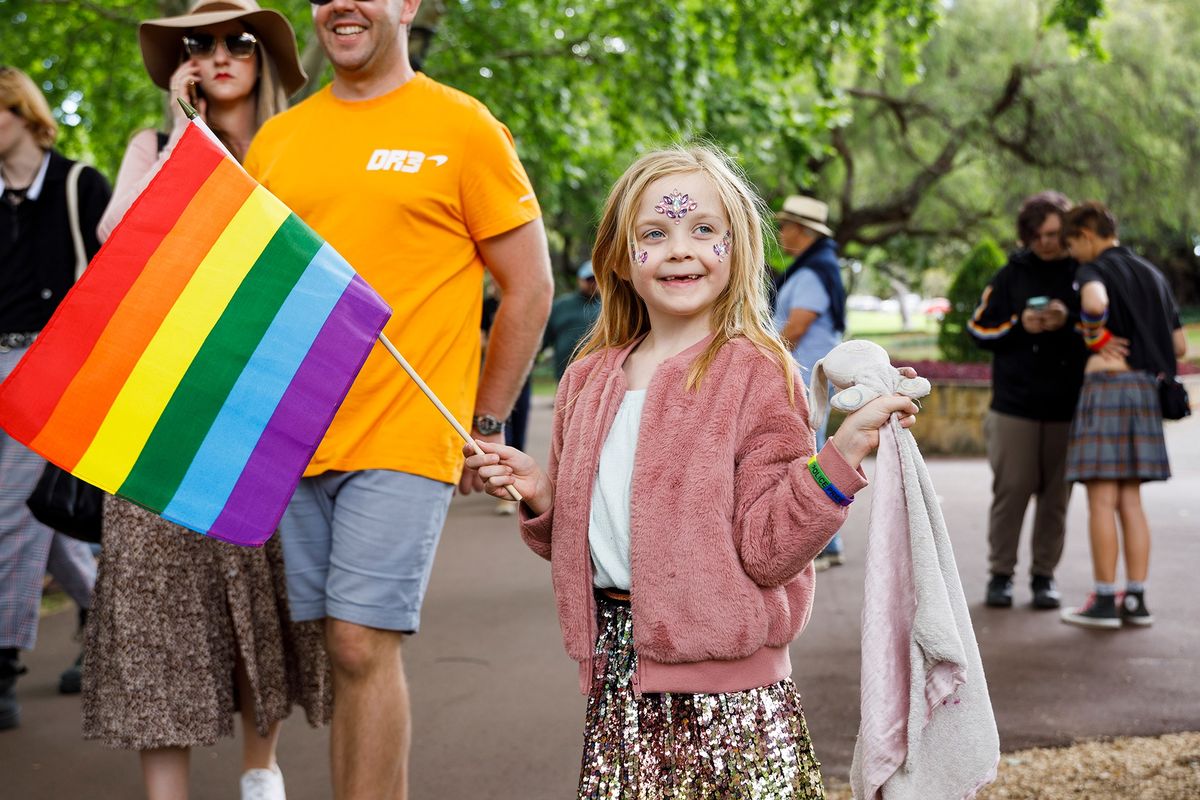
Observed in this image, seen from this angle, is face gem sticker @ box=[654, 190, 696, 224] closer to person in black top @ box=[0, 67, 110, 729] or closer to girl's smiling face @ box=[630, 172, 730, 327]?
girl's smiling face @ box=[630, 172, 730, 327]

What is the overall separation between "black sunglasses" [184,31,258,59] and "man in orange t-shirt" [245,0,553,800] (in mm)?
434

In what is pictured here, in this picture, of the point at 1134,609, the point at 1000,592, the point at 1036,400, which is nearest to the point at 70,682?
the point at 1000,592

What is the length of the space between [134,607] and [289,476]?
1.14 metres

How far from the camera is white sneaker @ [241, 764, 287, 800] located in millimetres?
3889

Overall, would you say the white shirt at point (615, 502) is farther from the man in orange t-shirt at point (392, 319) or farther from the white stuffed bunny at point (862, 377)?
the man in orange t-shirt at point (392, 319)

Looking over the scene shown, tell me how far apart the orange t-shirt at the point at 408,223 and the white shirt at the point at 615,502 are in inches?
32.3

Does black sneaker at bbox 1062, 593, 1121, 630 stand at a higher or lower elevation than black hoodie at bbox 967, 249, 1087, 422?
lower

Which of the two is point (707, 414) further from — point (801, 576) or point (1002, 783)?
point (1002, 783)

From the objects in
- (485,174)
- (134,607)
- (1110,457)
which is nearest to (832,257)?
(1110,457)

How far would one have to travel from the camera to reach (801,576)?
106 inches

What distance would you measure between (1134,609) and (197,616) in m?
4.69

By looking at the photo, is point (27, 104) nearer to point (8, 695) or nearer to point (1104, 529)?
point (8, 695)

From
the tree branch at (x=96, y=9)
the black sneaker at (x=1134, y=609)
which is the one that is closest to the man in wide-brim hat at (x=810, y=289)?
the black sneaker at (x=1134, y=609)

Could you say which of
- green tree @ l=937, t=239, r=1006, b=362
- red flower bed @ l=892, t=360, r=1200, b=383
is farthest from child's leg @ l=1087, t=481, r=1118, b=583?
green tree @ l=937, t=239, r=1006, b=362
